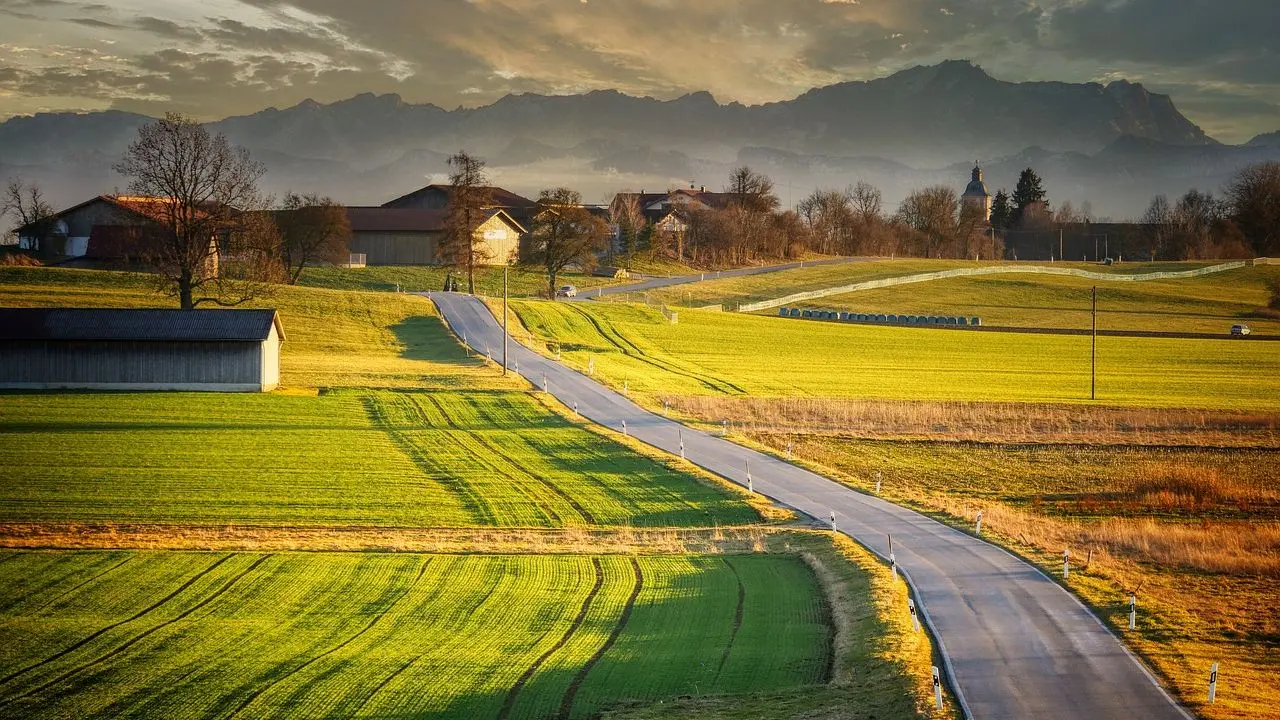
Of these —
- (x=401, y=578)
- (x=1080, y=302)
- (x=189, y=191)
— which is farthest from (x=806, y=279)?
(x=401, y=578)

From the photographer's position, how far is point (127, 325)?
57.2 metres

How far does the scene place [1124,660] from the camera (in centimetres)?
2222

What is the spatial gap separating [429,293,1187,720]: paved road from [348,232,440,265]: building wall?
3259 inches

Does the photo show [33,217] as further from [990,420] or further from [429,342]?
[990,420]

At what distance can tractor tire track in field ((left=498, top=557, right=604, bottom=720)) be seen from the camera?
67.9 feet

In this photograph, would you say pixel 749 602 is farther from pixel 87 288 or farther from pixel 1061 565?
pixel 87 288

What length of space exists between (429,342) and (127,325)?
75.8 ft

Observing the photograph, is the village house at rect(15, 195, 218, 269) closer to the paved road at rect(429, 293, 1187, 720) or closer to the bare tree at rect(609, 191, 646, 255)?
the bare tree at rect(609, 191, 646, 255)

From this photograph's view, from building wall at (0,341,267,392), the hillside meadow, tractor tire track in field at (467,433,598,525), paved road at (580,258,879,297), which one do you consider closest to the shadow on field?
building wall at (0,341,267,392)

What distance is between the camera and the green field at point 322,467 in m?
37.0

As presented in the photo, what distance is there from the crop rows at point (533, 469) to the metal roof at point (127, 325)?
809 cm

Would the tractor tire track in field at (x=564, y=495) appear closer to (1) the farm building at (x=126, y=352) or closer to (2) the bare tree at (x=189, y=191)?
(1) the farm building at (x=126, y=352)

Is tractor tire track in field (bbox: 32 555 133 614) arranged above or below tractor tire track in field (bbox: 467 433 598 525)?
below

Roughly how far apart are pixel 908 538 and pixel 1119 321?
285 feet
